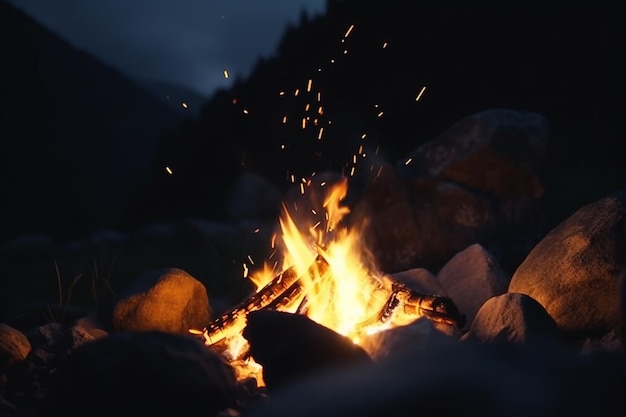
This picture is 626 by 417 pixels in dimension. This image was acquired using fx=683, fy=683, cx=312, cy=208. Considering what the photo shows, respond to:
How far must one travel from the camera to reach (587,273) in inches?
159

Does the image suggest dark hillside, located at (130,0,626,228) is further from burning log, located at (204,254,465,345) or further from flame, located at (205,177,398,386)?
burning log, located at (204,254,465,345)

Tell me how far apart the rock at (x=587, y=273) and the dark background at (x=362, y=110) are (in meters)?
2.61

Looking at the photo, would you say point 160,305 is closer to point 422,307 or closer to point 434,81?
point 422,307

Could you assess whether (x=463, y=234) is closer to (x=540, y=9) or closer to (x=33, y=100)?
(x=540, y=9)

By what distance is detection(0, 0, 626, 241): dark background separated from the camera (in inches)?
347

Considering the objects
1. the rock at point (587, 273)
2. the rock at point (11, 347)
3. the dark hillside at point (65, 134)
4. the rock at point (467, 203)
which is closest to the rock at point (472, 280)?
the rock at point (587, 273)

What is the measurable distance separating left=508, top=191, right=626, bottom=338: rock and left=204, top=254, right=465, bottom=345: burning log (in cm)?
61

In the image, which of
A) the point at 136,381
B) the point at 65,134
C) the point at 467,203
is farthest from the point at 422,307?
the point at 65,134

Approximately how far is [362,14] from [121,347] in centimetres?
823

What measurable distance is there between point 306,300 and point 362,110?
5588 mm

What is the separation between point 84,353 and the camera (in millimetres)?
2838

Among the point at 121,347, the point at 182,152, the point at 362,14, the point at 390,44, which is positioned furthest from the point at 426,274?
the point at 182,152

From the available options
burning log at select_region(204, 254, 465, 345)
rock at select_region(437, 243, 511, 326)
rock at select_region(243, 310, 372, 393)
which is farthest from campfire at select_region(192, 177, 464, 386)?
rock at select_region(437, 243, 511, 326)

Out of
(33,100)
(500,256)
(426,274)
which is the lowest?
(500,256)
